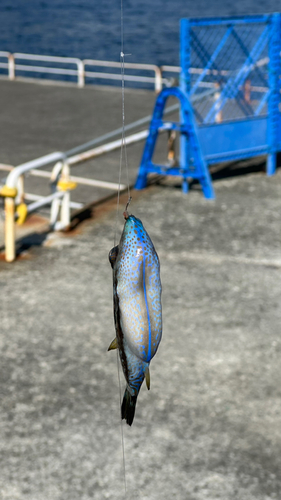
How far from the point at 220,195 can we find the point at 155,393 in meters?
5.50

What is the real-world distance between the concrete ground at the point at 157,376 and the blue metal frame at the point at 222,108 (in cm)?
155

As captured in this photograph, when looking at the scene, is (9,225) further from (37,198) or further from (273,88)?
(273,88)

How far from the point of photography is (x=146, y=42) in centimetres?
5756

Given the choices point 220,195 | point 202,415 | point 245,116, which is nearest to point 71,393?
point 202,415

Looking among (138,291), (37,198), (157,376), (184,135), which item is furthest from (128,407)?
(37,198)

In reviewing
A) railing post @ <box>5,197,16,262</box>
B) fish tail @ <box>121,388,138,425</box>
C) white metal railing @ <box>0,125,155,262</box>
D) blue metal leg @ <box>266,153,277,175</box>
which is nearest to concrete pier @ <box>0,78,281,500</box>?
railing post @ <box>5,197,16,262</box>

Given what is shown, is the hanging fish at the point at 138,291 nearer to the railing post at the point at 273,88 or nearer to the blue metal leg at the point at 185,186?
the blue metal leg at the point at 185,186

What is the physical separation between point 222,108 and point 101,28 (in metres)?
59.9

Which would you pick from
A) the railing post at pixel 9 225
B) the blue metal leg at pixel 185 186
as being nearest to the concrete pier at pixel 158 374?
the railing post at pixel 9 225

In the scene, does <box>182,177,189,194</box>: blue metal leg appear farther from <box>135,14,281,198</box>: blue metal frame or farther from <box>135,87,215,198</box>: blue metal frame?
<box>135,87,215,198</box>: blue metal frame

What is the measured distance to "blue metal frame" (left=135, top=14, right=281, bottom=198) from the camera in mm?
10625

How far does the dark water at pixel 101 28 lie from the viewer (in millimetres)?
53406

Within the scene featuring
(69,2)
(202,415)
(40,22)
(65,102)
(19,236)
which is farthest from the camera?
(69,2)

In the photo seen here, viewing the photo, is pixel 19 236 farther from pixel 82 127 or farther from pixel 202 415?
pixel 82 127
